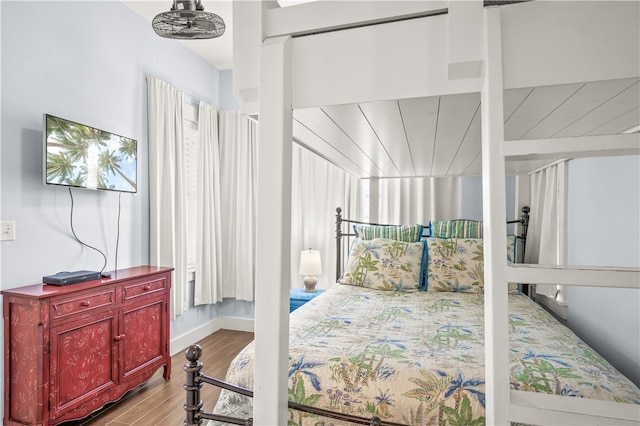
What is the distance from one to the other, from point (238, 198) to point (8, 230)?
88.1 inches

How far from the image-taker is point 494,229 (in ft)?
2.89

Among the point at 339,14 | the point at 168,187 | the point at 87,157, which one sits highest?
the point at 339,14

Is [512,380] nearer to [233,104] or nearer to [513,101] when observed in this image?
[513,101]

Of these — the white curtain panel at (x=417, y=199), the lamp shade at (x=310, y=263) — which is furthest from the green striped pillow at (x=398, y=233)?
the lamp shade at (x=310, y=263)

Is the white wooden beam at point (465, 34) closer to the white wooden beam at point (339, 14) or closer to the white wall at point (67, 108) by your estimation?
the white wooden beam at point (339, 14)

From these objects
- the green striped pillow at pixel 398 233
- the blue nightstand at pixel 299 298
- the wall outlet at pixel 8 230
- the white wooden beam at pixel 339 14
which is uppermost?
the white wooden beam at pixel 339 14

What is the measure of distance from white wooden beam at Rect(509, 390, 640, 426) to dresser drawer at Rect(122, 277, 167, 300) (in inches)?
95.6

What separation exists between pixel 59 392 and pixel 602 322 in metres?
2.87

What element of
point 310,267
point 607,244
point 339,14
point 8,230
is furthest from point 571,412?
point 310,267

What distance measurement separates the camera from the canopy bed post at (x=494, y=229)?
862 millimetres

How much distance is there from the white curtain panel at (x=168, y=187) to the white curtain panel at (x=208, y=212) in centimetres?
28

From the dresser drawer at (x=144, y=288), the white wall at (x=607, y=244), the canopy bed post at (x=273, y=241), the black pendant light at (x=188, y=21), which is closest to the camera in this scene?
the canopy bed post at (x=273, y=241)

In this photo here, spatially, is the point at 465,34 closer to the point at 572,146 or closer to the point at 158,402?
the point at 572,146

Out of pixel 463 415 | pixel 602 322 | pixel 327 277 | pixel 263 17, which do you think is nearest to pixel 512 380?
pixel 463 415
